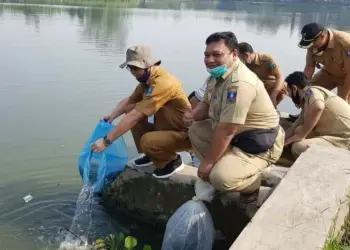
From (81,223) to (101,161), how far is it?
2.33ft

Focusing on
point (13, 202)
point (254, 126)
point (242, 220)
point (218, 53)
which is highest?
point (218, 53)

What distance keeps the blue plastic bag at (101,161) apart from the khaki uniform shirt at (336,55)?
3003mm

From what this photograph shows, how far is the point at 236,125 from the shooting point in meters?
3.51

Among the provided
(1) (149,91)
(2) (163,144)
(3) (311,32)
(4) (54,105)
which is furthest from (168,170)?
(4) (54,105)

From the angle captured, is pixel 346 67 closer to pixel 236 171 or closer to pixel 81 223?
pixel 236 171

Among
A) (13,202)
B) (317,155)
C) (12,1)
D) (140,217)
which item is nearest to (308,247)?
(317,155)

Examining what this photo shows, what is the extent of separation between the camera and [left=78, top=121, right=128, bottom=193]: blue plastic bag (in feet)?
15.1

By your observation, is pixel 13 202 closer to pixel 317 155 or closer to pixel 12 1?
pixel 317 155

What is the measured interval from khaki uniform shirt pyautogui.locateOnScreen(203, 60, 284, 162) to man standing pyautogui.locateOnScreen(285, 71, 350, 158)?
793 millimetres

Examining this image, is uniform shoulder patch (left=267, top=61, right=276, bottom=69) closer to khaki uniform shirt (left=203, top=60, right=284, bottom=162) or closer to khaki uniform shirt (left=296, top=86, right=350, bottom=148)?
khaki uniform shirt (left=296, top=86, right=350, bottom=148)

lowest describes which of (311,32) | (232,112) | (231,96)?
(232,112)

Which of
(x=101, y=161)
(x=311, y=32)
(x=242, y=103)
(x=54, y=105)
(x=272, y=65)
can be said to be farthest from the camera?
(x=54, y=105)

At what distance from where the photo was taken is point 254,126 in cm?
372

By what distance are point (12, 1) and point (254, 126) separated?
129 ft
